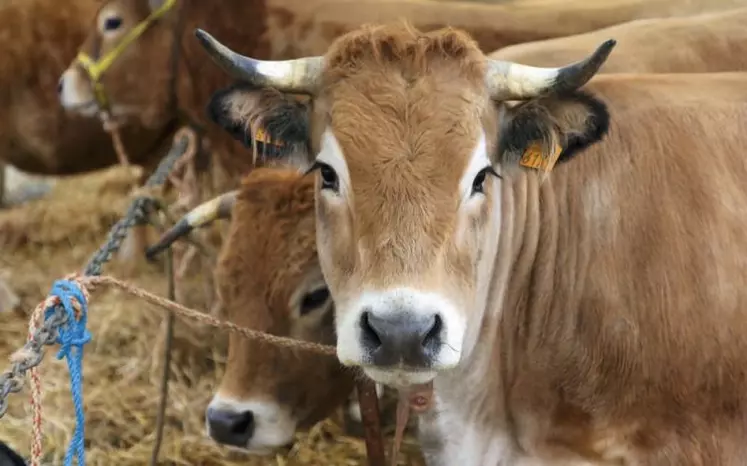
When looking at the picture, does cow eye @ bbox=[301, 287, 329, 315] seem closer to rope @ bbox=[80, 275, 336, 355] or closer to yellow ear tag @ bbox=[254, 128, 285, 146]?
rope @ bbox=[80, 275, 336, 355]

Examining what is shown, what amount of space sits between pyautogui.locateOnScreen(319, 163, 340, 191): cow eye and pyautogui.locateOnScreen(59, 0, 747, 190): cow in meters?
2.47

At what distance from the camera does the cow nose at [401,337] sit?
1774 millimetres

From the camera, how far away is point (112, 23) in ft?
15.5

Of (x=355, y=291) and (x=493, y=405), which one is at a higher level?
(x=355, y=291)

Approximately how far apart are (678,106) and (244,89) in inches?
46.8

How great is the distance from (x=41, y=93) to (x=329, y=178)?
12.1 feet

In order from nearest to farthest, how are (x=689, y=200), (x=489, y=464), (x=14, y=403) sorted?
(x=689, y=200), (x=489, y=464), (x=14, y=403)

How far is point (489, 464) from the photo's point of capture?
8.47 ft

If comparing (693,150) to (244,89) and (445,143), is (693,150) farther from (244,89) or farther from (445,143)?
(244,89)

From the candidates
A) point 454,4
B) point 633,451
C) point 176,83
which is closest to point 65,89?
point 176,83

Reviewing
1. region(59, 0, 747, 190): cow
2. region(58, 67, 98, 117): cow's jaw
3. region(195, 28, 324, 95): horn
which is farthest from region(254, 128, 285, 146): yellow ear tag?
region(58, 67, 98, 117): cow's jaw

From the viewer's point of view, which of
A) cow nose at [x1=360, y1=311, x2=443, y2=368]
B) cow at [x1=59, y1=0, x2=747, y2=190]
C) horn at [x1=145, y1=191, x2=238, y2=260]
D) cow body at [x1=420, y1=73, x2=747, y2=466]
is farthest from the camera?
cow at [x1=59, y1=0, x2=747, y2=190]

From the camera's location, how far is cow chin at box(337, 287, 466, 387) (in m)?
1.78

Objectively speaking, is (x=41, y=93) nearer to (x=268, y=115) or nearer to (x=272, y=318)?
(x=272, y=318)
